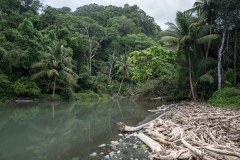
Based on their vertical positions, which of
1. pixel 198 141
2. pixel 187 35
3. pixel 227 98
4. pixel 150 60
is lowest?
pixel 198 141

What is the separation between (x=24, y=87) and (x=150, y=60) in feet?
47.3

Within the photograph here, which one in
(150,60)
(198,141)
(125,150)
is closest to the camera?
(198,141)

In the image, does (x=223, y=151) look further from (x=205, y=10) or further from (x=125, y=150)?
(x=205, y=10)

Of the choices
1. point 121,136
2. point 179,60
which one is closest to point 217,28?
point 179,60

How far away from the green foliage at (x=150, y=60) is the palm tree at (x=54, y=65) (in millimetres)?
9306

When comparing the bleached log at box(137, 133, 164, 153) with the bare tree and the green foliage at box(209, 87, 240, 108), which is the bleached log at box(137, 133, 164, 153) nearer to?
the green foliage at box(209, 87, 240, 108)

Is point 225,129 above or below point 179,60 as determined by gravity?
below

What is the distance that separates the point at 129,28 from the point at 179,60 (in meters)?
33.6

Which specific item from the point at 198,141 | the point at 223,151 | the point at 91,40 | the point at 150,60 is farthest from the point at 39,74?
the point at 223,151

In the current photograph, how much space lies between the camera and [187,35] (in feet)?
47.9

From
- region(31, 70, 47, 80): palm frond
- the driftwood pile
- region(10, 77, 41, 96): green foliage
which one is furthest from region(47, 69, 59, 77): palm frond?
the driftwood pile

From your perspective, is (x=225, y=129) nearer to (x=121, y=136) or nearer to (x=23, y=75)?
(x=121, y=136)

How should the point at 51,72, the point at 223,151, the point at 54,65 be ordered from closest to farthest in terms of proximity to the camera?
1. the point at 223,151
2. the point at 51,72
3. the point at 54,65

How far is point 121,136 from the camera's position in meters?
7.29
